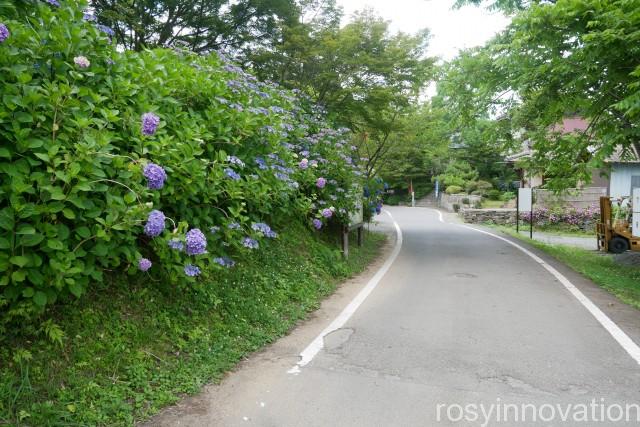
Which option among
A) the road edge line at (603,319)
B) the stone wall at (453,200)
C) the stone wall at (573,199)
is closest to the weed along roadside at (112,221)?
the road edge line at (603,319)

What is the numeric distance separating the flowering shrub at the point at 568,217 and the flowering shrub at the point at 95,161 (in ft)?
74.3

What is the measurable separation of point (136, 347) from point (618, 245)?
15.6 metres

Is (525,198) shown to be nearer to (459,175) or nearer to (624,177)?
(624,177)

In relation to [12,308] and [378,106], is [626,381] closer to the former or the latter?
[12,308]

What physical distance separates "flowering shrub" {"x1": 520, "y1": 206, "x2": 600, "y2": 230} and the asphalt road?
18.1 m

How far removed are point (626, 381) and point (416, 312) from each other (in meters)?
2.75

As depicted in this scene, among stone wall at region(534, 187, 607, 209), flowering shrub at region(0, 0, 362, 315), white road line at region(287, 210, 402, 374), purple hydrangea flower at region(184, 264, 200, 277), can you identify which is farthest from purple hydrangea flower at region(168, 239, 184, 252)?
stone wall at region(534, 187, 607, 209)

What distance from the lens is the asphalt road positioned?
361 centimetres

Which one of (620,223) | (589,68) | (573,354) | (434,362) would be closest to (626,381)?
(573,354)

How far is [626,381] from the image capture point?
4.26m

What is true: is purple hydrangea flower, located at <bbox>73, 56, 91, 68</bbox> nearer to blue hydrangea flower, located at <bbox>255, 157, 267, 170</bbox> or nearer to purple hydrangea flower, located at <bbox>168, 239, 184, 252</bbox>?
purple hydrangea flower, located at <bbox>168, 239, 184, 252</bbox>

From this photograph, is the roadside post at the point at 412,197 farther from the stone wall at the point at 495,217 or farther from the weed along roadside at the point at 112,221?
the weed along roadside at the point at 112,221

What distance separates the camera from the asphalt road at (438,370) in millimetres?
3609

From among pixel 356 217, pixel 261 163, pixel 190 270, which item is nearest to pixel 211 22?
pixel 356 217
